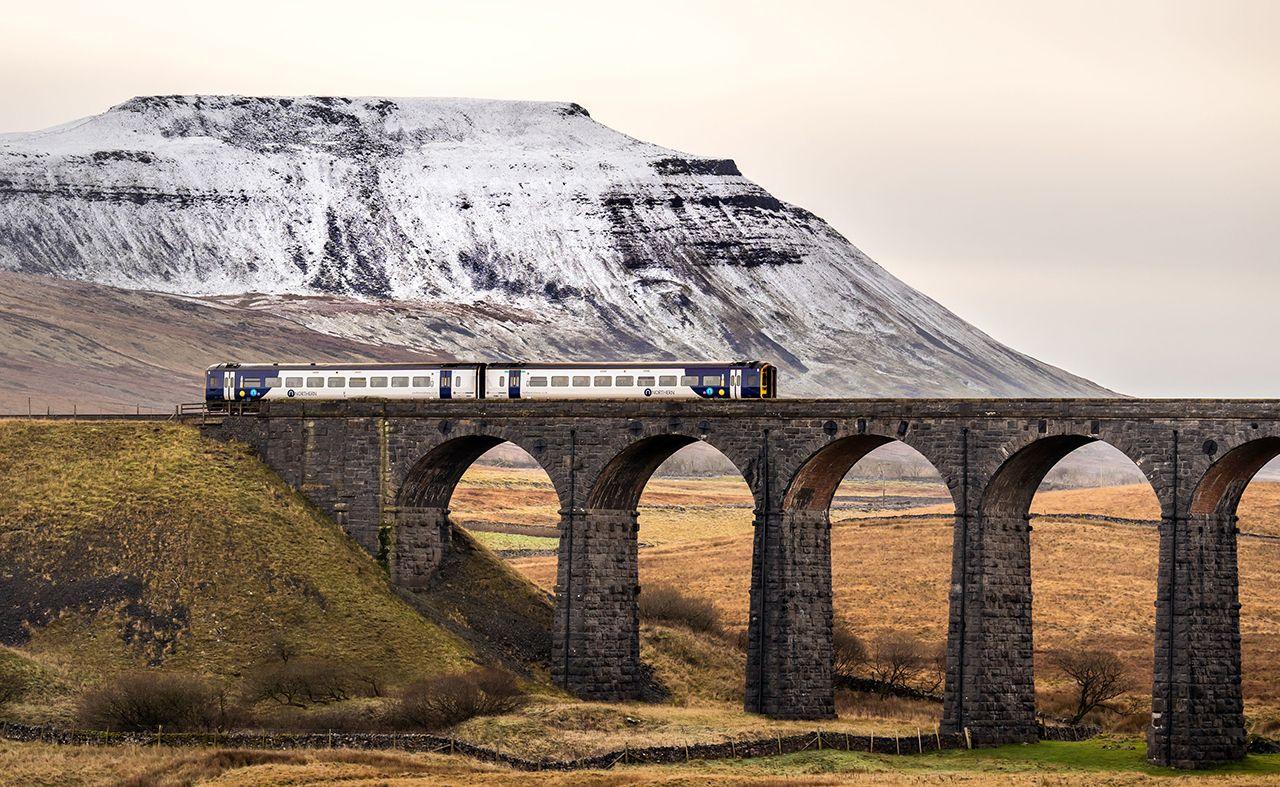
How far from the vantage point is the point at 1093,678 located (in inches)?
3223

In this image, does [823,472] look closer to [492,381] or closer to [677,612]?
[492,381]

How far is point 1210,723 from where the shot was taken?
66438 mm

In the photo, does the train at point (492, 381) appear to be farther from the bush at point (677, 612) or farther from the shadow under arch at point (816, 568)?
the bush at point (677, 612)

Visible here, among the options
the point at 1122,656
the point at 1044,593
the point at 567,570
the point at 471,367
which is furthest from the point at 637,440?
the point at 1044,593

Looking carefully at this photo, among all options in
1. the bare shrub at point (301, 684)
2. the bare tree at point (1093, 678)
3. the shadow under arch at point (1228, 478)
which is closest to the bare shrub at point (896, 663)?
the bare tree at point (1093, 678)

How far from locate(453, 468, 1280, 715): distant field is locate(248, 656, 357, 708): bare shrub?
111 ft

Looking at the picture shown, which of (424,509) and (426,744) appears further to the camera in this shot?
(424,509)

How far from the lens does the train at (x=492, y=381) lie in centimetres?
8206

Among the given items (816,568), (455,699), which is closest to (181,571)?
(455,699)

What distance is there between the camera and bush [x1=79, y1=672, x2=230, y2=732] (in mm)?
68688

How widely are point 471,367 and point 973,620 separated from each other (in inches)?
1101

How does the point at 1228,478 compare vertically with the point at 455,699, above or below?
above

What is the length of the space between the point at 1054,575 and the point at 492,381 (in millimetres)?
45546

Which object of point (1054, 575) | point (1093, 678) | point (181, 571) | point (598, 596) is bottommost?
point (1093, 678)
